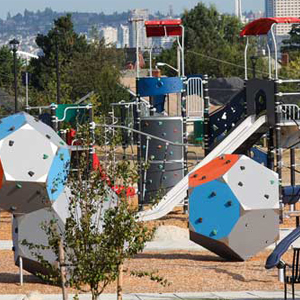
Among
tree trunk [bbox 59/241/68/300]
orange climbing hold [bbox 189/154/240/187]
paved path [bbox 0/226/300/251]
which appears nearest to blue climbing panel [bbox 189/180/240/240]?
orange climbing hold [bbox 189/154/240/187]

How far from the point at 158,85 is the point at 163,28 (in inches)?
121

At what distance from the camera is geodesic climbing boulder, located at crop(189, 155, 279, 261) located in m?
20.1

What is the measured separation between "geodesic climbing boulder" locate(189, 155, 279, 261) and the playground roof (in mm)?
14535

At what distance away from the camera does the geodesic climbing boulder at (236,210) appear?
20141 mm

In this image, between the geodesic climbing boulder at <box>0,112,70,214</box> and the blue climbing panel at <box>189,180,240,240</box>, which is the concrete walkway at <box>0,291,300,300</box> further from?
the blue climbing panel at <box>189,180,240,240</box>

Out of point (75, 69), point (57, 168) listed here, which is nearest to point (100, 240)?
point (57, 168)

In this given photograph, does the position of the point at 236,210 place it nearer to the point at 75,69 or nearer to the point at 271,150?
the point at 271,150

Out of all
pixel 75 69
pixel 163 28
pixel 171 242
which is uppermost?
pixel 163 28

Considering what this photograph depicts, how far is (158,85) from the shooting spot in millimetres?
32469

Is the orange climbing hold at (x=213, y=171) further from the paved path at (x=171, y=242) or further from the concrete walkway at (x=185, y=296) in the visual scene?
the concrete walkway at (x=185, y=296)

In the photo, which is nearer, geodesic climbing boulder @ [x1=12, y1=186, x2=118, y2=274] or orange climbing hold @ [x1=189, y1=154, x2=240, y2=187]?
geodesic climbing boulder @ [x1=12, y1=186, x2=118, y2=274]

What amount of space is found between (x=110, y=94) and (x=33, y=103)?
453cm

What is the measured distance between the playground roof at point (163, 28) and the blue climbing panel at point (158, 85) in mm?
2534

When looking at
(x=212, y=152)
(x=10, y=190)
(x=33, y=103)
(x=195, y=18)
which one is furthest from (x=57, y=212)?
(x=195, y=18)
